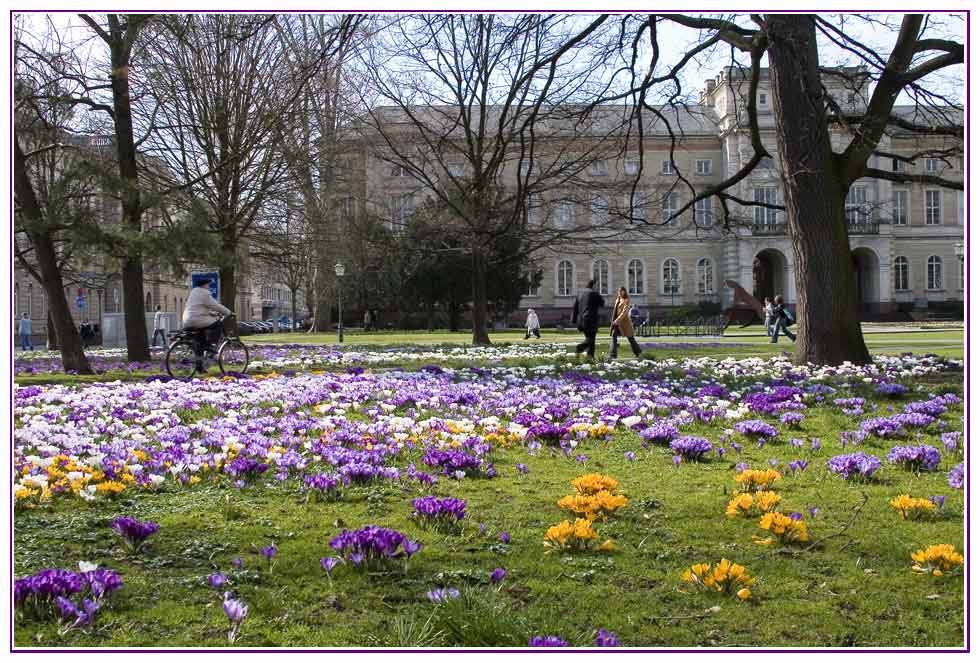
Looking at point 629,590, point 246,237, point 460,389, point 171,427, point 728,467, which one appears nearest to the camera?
point 629,590

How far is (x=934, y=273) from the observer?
3816 centimetres

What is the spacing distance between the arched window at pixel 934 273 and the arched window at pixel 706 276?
35.9m

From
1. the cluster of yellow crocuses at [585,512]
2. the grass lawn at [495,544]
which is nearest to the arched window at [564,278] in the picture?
the grass lawn at [495,544]

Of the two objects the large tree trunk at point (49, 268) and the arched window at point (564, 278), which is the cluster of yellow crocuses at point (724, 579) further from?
the arched window at point (564, 278)

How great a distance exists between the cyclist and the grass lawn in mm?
6687

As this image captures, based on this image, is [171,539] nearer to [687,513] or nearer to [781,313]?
[687,513]

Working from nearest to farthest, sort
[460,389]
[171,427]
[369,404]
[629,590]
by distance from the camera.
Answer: [629,590] → [171,427] → [369,404] → [460,389]

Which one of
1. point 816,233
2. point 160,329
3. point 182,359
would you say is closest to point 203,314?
point 182,359

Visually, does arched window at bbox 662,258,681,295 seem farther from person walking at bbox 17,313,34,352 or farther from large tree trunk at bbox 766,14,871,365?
large tree trunk at bbox 766,14,871,365

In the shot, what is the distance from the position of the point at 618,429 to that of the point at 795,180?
6962mm

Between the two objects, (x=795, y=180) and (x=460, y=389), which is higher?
(x=795, y=180)

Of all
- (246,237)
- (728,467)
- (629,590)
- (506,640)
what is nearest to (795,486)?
(728,467)

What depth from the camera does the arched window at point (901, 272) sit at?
4750 cm

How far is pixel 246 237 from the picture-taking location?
2539cm
